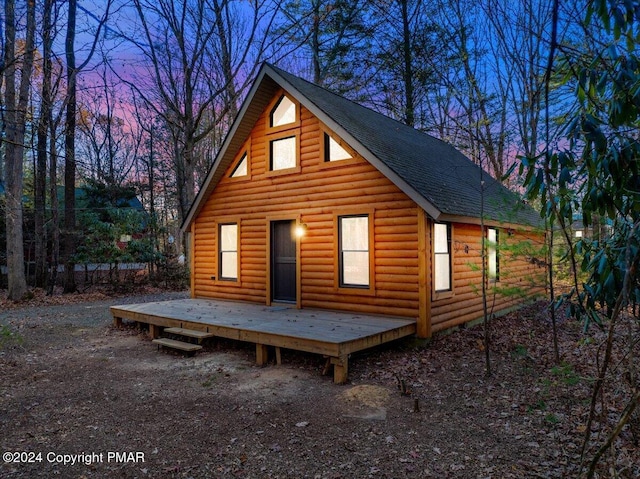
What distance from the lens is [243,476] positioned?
3.63m

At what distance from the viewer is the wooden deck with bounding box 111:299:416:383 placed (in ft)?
20.4

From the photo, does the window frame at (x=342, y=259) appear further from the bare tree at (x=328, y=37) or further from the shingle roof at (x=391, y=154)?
the bare tree at (x=328, y=37)

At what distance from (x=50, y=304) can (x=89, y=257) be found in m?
2.84

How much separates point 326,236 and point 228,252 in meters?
3.52

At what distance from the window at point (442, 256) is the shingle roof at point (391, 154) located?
541 millimetres

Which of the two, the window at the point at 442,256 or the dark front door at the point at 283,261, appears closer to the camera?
the window at the point at 442,256

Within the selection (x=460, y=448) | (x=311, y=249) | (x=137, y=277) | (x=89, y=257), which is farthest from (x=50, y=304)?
(x=460, y=448)

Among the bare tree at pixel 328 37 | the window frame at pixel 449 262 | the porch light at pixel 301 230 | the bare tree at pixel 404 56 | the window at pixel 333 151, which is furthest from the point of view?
the bare tree at pixel 404 56

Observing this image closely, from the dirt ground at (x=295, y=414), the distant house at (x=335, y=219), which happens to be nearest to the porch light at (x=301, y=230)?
the distant house at (x=335, y=219)

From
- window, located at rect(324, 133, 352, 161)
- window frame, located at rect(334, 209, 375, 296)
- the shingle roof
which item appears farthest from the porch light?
the shingle roof

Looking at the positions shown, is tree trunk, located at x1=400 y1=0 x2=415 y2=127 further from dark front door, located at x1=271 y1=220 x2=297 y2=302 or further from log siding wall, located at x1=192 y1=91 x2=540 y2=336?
dark front door, located at x1=271 y1=220 x2=297 y2=302

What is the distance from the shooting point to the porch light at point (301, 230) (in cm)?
952

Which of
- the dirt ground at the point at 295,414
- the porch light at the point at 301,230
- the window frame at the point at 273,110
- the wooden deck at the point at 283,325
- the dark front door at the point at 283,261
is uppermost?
the window frame at the point at 273,110

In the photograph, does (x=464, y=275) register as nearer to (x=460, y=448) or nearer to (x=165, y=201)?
(x=460, y=448)
